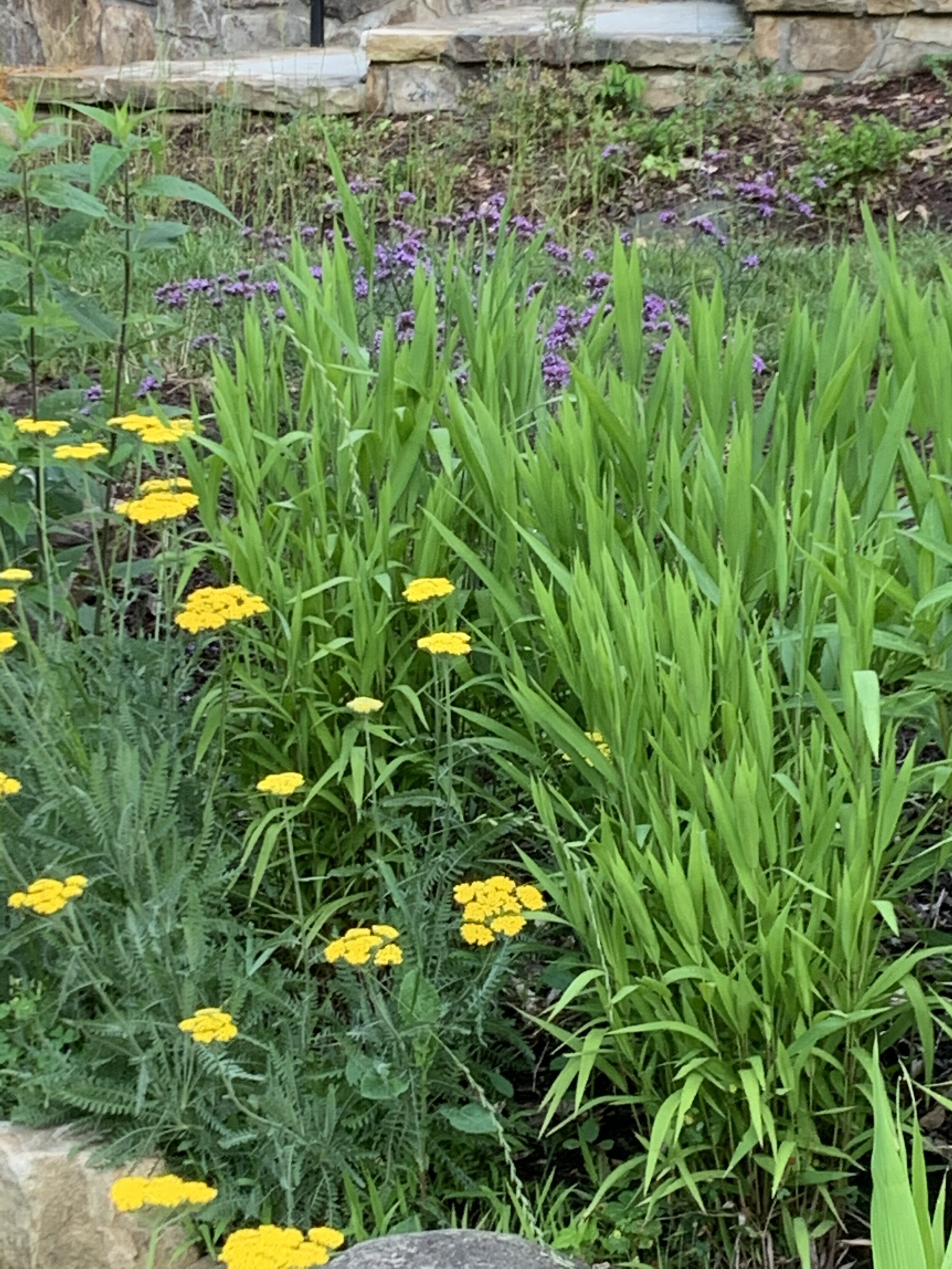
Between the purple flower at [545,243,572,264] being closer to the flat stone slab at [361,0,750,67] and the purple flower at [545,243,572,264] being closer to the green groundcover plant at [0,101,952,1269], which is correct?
the green groundcover plant at [0,101,952,1269]

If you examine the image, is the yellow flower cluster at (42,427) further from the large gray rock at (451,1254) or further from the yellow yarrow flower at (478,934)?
the large gray rock at (451,1254)

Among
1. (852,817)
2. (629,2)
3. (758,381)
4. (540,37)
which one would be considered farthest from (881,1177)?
(629,2)

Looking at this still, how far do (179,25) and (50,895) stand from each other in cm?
908

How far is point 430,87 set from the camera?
7141mm

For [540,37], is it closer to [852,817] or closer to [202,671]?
[202,671]

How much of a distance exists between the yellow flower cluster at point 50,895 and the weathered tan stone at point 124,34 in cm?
862

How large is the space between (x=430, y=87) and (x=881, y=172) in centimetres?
234

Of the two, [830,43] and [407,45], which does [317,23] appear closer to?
[407,45]

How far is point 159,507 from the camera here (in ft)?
6.60

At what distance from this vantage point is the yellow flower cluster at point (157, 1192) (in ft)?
4.80

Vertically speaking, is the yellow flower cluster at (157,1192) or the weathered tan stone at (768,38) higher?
the weathered tan stone at (768,38)

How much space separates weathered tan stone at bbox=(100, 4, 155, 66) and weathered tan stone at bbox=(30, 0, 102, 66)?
5cm

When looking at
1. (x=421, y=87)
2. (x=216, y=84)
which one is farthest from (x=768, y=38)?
(x=216, y=84)

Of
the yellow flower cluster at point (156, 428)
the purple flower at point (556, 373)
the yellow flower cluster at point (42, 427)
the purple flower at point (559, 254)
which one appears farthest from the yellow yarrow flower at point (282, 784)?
the purple flower at point (559, 254)
